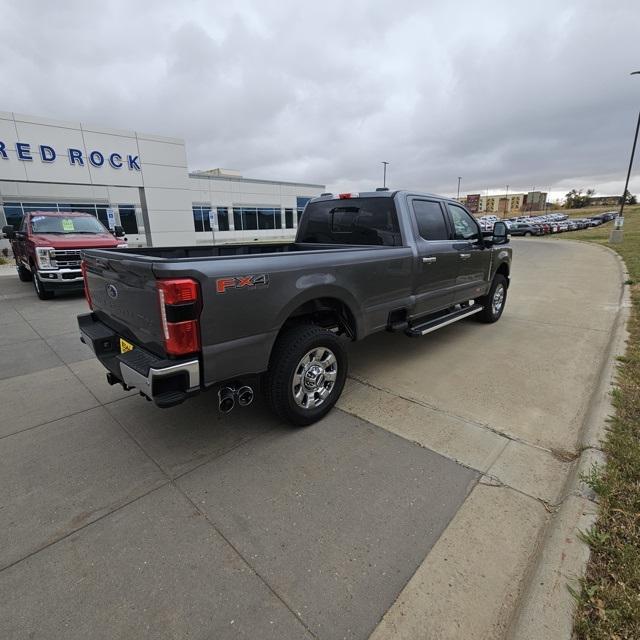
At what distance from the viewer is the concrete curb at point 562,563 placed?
1.72 m

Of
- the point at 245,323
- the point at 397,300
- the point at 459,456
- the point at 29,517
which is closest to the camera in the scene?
the point at 29,517

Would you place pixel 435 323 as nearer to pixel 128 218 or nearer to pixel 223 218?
pixel 128 218

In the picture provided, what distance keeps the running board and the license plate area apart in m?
2.80

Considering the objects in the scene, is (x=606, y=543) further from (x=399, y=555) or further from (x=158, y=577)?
(x=158, y=577)

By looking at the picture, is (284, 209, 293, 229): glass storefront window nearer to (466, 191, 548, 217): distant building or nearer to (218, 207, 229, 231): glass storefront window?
(218, 207, 229, 231): glass storefront window

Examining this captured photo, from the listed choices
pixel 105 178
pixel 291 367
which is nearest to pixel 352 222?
pixel 291 367

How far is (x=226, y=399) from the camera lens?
2754 millimetres

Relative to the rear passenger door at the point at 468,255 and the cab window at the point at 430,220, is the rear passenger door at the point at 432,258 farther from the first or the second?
the rear passenger door at the point at 468,255

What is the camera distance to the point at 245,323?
2701mm

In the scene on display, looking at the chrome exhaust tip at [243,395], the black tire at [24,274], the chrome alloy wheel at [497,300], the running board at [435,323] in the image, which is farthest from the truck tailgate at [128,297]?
the black tire at [24,274]

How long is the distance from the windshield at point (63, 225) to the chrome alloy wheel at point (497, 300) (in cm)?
913

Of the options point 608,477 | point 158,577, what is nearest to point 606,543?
point 608,477

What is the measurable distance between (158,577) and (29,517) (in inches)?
41.2

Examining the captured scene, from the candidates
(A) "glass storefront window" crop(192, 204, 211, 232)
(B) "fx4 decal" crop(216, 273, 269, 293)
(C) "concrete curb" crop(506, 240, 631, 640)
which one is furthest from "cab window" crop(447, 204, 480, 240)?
(A) "glass storefront window" crop(192, 204, 211, 232)
